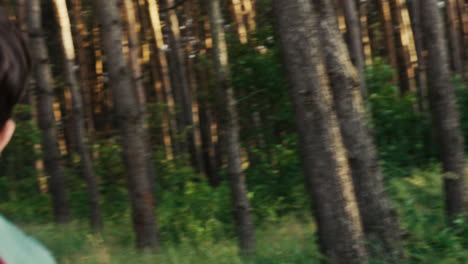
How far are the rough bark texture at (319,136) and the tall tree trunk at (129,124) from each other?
3307mm

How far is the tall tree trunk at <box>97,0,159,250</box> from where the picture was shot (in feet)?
27.0

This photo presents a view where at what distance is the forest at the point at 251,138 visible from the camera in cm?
578

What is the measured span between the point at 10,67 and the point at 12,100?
46 millimetres

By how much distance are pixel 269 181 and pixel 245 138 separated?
41.8 inches

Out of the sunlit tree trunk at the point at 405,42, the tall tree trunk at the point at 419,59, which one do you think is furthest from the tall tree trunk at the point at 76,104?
the sunlit tree trunk at the point at 405,42

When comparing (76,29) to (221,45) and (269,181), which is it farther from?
(221,45)

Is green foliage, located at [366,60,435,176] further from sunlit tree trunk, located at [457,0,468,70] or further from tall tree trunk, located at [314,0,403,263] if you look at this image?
tall tree trunk, located at [314,0,403,263]

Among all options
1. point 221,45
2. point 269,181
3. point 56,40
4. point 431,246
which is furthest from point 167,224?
point 56,40

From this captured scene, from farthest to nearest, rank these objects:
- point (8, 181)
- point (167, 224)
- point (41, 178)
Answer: point (41, 178)
point (8, 181)
point (167, 224)

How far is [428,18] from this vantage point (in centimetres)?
724

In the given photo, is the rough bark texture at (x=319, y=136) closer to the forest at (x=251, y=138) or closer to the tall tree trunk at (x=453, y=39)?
the forest at (x=251, y=138)

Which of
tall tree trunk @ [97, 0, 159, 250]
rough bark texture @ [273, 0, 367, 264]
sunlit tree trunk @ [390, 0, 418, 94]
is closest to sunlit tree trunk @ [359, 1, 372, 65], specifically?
sunlit tree trunk @ [390, 0, 418, 94]

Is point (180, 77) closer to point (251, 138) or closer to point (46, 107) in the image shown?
point (251, 138)

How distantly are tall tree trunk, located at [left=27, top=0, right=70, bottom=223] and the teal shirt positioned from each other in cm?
1113
